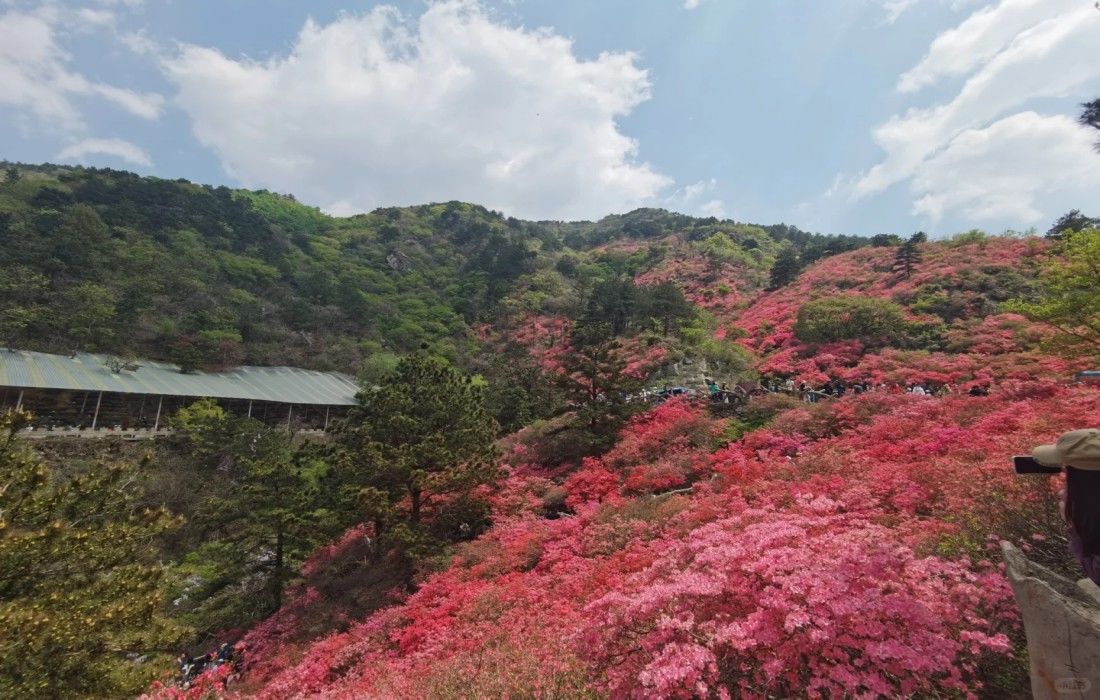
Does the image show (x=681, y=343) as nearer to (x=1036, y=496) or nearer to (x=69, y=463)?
(x=1036, y=496)

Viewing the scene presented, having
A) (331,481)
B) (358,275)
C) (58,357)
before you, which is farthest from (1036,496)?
(358,275)

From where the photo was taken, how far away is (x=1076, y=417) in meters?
10.5

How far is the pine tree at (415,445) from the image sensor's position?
14.2 meters

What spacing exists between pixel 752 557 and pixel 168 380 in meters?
35.9

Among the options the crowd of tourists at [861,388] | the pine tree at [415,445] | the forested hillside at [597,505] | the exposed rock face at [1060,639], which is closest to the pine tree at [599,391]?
the forested hillside at [597,505]

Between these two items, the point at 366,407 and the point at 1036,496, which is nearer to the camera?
the point at 1036,496

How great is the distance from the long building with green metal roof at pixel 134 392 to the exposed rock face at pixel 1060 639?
3037 cm

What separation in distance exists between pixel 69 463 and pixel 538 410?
22391 mm

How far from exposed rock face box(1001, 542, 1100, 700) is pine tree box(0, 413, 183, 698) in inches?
383

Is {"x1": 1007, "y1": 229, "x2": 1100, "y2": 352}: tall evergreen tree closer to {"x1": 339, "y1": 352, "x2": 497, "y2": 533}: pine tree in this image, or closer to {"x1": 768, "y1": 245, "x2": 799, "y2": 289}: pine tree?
{"x1": 339, "y1": 352, "x2": 497, "y2": 533}: pine tree

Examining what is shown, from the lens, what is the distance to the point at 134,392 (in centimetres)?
2786

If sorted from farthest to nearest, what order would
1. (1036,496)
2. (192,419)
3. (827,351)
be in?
1. (192,419)
2. (827,351)
3. (1036,496)

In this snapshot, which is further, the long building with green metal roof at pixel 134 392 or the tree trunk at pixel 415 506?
the long building with green metal roof at pixel 134 392

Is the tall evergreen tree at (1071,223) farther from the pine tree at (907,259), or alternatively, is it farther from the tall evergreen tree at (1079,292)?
the tall evergreen tree at (1079,292)
